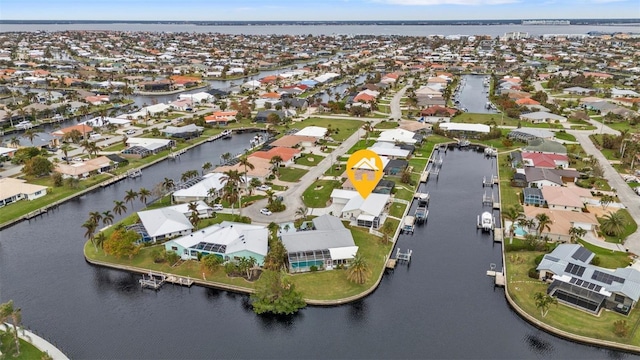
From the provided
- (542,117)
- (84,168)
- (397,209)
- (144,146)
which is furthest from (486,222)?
(144,146)

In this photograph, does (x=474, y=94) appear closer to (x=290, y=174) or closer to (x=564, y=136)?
(x=564, y=136)

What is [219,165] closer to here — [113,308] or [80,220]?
[80,220]

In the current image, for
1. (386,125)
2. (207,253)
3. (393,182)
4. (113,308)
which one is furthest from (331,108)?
(113,308)

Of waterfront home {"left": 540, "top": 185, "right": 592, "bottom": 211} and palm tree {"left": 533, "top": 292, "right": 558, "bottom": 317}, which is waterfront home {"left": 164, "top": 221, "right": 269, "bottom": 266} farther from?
waterfront home {"left": 540, "top": 185, "right": 592, "bottom": 211}

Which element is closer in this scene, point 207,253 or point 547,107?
point 207,253

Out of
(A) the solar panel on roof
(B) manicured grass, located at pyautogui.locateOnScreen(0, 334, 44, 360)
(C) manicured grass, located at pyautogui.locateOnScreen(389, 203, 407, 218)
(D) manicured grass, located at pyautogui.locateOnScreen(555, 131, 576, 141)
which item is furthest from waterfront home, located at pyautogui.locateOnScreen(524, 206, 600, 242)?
(B) manicured grass, located at pyautogui.locateOnScreen(0, 334, 44, 360)

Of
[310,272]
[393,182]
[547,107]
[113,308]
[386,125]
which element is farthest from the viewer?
[547,107]

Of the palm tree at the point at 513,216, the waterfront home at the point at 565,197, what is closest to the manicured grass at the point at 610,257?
the palm tree at the point at 513,216
